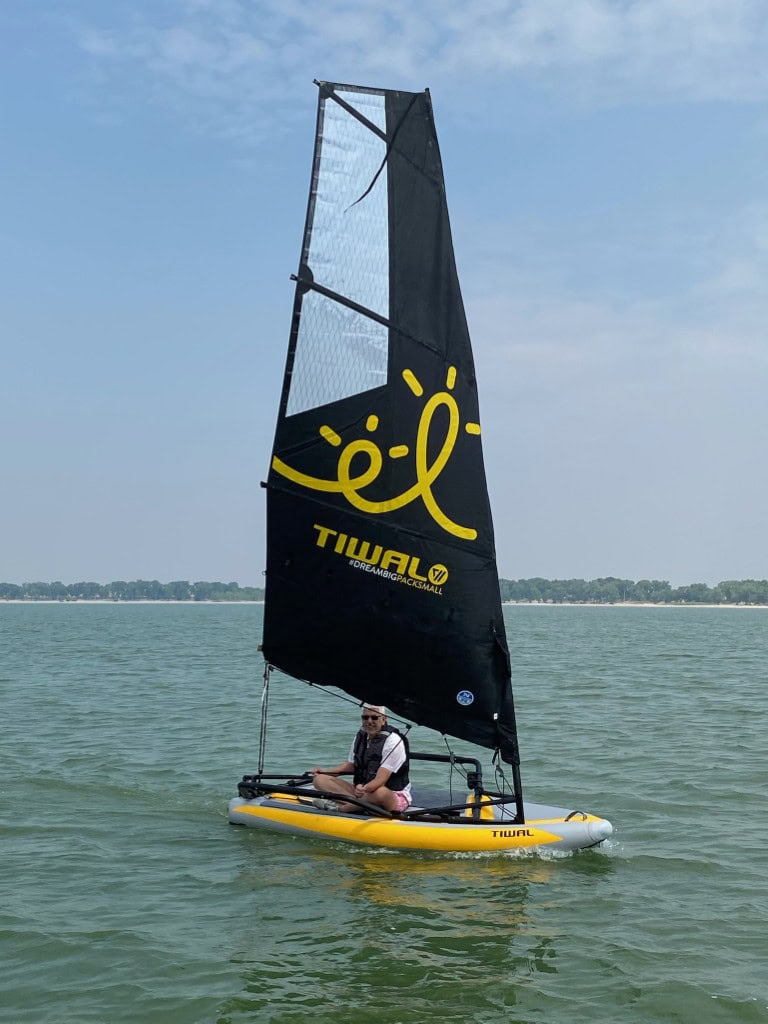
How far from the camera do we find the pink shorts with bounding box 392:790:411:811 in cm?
1035

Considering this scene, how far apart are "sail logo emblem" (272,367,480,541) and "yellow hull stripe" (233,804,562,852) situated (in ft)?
9.10

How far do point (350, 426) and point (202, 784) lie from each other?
19.3 ft

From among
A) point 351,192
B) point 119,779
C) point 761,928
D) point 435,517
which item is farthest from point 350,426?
point 119,779

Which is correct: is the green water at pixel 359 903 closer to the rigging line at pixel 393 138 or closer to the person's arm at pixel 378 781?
the person's arm at pixel 378 781

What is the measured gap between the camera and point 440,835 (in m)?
9.99

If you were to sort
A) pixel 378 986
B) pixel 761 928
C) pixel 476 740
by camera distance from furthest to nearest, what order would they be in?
1. pixel 476 740
2. pixel 761 928
3. pixel 378 986

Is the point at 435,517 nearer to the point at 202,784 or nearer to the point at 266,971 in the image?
the point at 266,971

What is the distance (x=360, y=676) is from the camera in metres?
10.8

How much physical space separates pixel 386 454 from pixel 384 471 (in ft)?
0.55

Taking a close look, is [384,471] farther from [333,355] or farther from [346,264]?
[346,264]

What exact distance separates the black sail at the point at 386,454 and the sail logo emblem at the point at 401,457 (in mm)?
14

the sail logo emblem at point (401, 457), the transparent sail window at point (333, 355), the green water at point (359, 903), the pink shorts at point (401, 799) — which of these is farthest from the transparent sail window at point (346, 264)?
the green water at point (359, 903)

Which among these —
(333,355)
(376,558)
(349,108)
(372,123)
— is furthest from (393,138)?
(376,558)

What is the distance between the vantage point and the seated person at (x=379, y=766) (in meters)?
10.2
